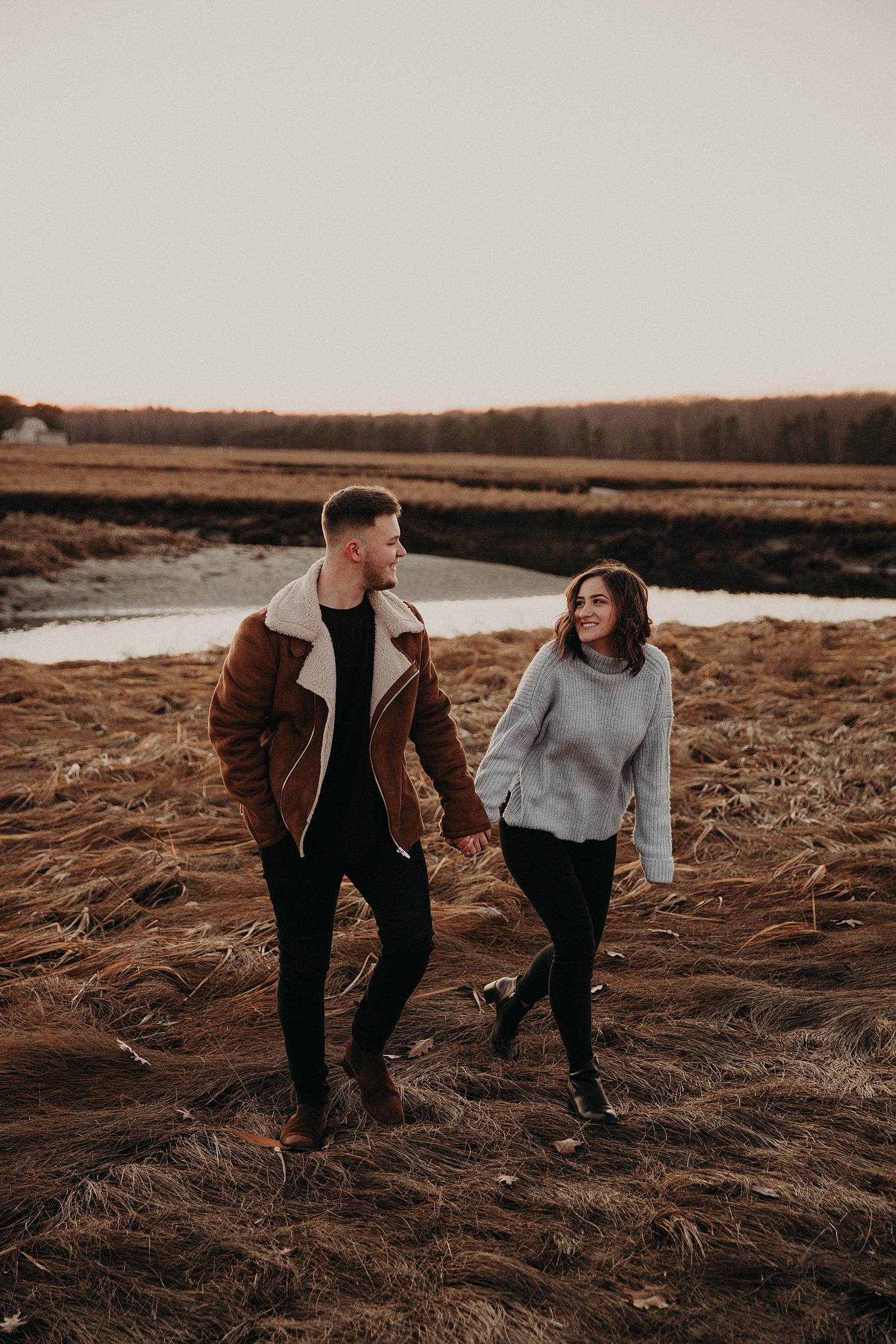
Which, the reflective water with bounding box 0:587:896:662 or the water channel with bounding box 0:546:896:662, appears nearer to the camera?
the reflective water with bounding box 0:587:896:662

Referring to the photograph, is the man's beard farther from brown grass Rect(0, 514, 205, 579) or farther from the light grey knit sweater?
brown grass Rect(0, 514, 205, 579)

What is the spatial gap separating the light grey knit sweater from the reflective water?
31.3ft

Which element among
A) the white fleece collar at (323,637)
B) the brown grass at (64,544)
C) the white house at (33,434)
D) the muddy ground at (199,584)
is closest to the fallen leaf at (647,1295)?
the white fleece collar at (323,637)

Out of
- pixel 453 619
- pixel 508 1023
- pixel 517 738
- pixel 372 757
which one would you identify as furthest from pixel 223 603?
pixel 372 757

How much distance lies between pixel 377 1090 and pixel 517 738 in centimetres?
110

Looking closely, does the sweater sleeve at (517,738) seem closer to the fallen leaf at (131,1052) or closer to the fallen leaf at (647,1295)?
the fallen leaf at (647,1295)

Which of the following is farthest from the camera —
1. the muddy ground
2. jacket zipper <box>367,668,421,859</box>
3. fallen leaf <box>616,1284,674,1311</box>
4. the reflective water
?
the muddy ground

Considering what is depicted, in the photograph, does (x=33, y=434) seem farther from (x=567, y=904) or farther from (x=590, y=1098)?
(x=590, y=1098)

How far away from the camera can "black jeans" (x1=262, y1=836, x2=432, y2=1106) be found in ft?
8.52

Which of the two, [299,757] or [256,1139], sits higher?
[299,757]

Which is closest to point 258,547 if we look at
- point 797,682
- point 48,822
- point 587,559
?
point 587,559

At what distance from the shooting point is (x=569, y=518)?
3334 centimetres

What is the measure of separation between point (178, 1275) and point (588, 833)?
1.51 m

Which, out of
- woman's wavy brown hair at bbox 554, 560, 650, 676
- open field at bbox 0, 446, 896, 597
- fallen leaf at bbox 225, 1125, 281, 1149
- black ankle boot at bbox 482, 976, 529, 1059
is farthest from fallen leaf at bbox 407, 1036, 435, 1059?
open field at bbox 0, 446, 896, 597
